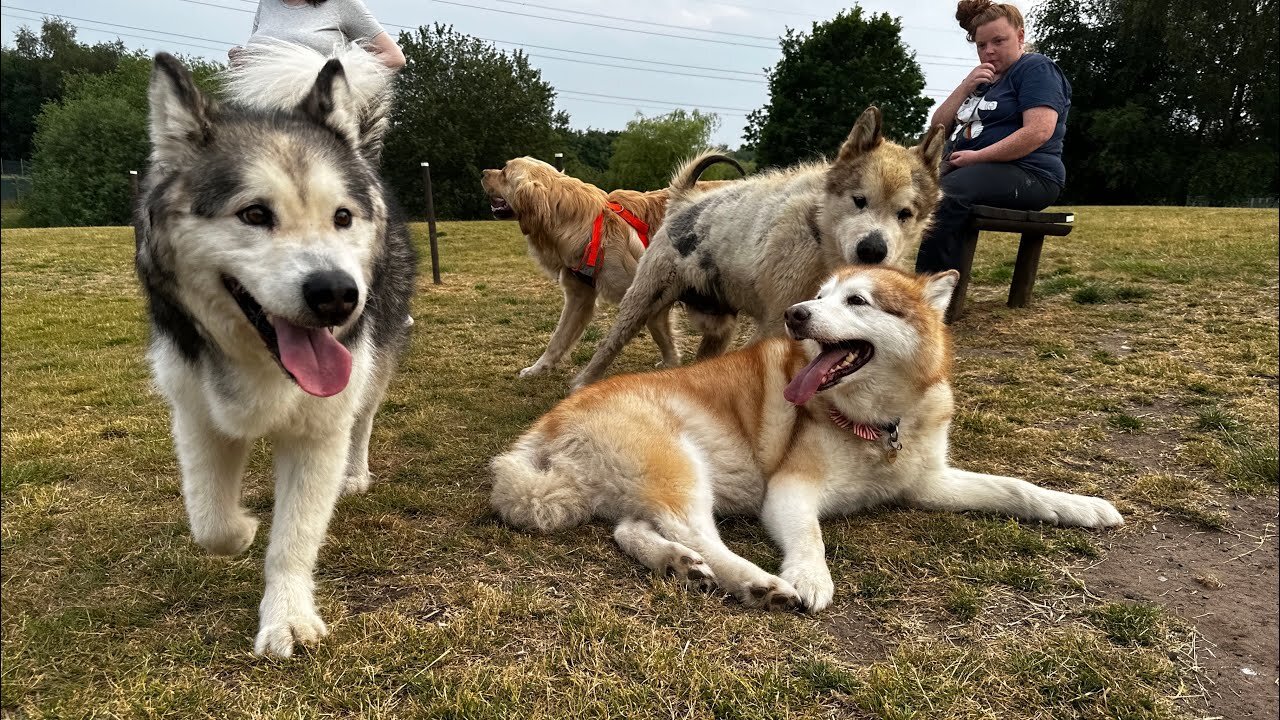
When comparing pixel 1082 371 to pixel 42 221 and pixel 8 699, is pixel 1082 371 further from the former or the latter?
pixel 42 221

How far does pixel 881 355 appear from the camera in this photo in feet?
9.00

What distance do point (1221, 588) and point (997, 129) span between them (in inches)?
162

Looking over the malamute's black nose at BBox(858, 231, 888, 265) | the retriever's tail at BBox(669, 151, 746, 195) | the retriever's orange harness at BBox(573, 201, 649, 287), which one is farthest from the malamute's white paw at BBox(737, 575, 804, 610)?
the retriever's orange harness at BBox(573, 201, 649, 287)

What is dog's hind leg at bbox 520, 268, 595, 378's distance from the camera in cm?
537

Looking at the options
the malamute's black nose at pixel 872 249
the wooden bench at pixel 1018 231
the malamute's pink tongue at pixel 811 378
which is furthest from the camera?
the wooden bench at pixel 1018 231

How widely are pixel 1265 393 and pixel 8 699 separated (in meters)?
5.52

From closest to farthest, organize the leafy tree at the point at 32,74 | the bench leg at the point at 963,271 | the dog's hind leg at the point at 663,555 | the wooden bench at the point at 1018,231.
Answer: the dog's hind leg at the point at 663,555, the wooden bench at the point at 1018,231, the bench leg at the point at 963,271, the leafy tree at the point at 32,74

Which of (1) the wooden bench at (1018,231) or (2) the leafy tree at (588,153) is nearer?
(1) the wooden bench at (1018,231)

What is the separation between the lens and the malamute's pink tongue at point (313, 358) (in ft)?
5.95

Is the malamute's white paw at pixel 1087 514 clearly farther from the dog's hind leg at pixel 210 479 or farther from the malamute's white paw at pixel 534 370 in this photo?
the malamute's white paw at pixel 534 370

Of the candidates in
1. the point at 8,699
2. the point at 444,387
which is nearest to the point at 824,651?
the point at 8,699

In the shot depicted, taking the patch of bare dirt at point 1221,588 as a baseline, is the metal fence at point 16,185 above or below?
below

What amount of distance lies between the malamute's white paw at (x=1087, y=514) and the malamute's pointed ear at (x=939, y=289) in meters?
0.88

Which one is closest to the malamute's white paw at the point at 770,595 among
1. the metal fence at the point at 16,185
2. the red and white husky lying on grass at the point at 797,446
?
the red and white husky lying on grass at the point at 797,446
